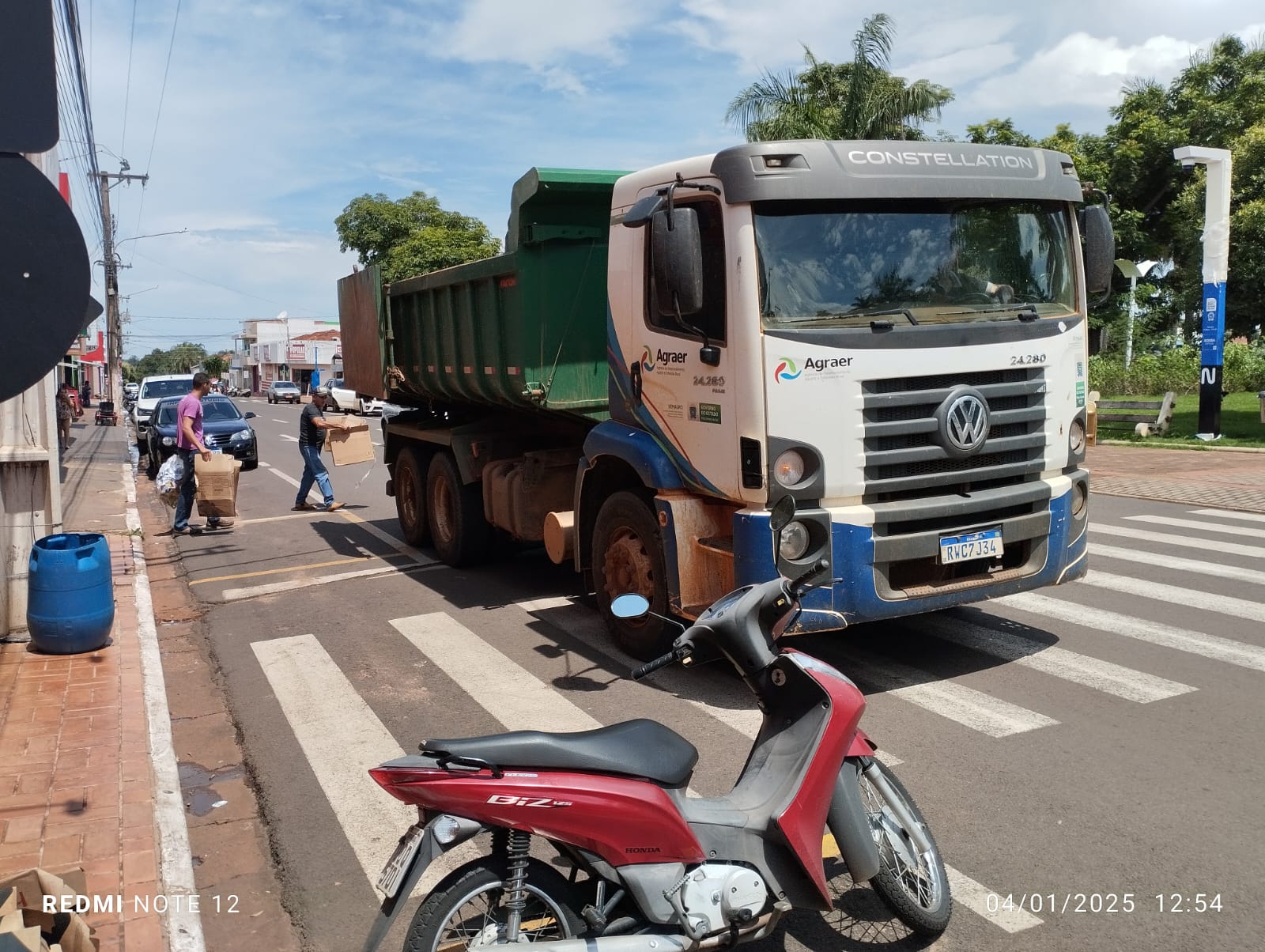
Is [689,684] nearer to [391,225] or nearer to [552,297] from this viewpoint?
[552,297]

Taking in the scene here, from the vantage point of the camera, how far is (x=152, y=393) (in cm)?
2803

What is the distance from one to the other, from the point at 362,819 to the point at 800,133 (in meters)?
19.7

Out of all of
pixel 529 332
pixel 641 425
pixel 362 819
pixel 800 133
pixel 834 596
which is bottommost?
pixel 362 819

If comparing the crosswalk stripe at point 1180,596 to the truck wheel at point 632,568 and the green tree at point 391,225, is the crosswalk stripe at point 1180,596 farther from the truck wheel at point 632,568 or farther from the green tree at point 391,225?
the green tree at point 391,225

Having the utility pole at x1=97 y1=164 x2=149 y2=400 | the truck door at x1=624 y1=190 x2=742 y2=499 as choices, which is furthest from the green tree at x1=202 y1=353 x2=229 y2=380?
the truck door at x1=624 y1=190 x2=742 y2=499

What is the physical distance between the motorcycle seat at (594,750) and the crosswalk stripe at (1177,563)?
695cm

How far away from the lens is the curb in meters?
3.80

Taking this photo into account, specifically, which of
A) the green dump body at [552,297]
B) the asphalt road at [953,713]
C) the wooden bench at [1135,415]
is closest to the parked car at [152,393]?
the asphalt road at [953,713]

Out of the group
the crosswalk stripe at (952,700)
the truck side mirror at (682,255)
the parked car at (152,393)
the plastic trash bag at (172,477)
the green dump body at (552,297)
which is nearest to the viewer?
the crosswalk stripe at (952,700)

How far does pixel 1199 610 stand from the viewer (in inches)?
299

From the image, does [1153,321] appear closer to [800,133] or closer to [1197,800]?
[800,133]

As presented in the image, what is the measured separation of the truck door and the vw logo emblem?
1145 millimetres

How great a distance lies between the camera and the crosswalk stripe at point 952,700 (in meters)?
5.53

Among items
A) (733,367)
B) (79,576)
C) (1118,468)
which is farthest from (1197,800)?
(1118,468)
